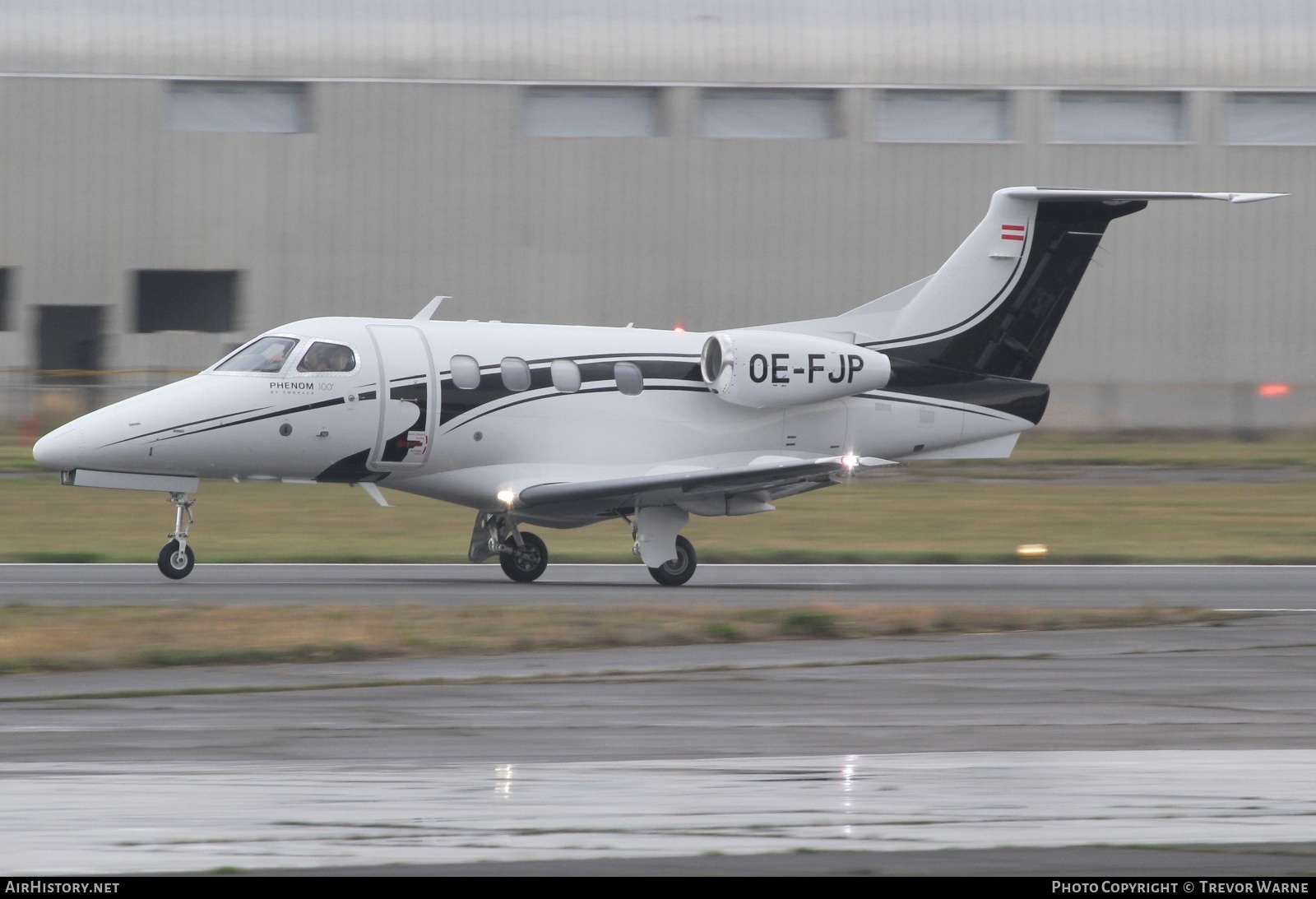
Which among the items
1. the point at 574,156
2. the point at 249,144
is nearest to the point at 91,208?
the point at 249,144

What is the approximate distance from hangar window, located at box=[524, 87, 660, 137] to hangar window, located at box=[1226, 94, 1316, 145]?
1429 cm

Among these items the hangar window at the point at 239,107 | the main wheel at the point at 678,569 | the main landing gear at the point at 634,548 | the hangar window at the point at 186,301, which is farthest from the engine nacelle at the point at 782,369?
the hangar window at the point at 186,301

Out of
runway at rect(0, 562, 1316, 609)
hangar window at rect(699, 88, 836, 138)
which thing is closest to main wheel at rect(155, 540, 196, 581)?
runway at rect(0, 562, 1316, 609)

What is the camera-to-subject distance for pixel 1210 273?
4162cm

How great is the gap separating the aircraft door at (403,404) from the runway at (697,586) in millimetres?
1391

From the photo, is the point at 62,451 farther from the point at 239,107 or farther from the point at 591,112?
the point at 591,112

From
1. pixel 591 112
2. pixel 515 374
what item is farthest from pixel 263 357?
pixel 591 112

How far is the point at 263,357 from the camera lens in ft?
58.0

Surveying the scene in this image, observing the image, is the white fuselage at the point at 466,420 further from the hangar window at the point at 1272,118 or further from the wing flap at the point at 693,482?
the hangar window at the point at 1272,118

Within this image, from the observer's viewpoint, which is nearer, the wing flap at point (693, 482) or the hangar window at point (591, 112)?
the wing flap at point (693, 482)

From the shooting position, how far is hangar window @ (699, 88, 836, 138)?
130 ft

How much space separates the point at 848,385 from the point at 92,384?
23.6 metres

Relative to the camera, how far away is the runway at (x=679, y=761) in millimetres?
6723

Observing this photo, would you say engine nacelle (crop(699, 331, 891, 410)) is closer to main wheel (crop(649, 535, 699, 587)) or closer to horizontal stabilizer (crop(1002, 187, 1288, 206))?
main wheel (crop(649, 535, 699, 587))
